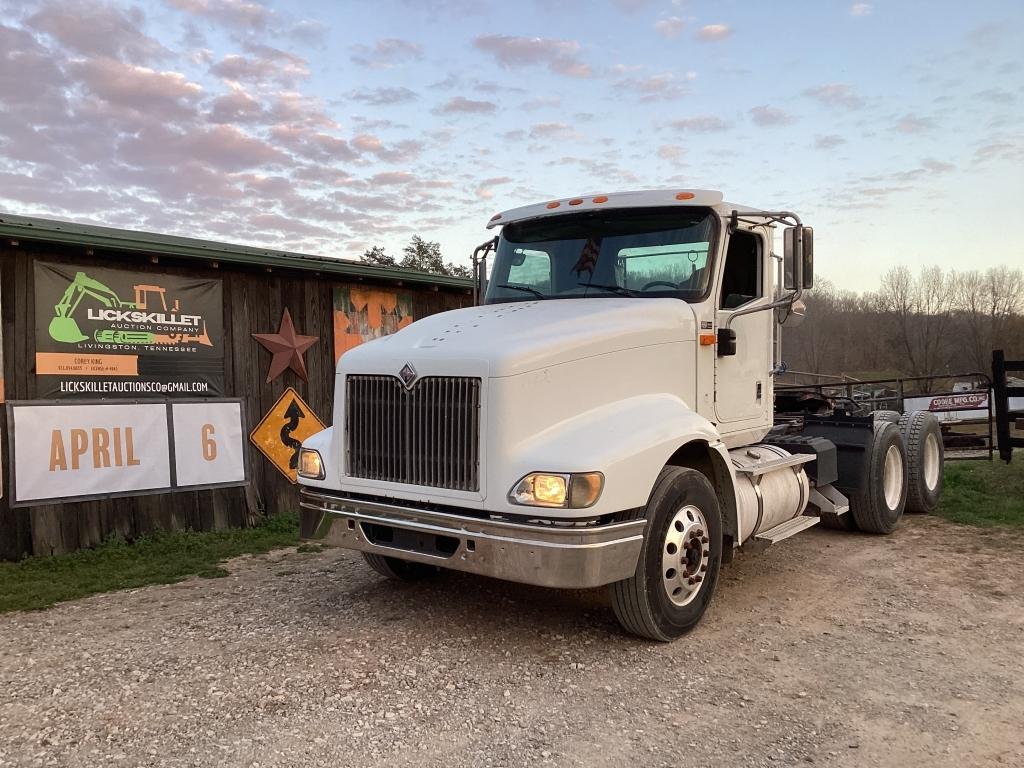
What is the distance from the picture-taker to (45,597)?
562cm

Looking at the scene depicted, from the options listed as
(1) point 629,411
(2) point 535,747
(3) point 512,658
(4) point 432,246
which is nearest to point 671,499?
(1) point 629,411

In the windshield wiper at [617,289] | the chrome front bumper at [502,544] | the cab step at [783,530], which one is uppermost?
the windshield wiper at [617,289]

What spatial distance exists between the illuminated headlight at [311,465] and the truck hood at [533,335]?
Result: 2.05 feet

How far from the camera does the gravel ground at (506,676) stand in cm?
335

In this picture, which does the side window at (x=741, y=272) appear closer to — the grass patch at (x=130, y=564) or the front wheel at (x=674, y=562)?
the front wheel at (x=674, y=562)

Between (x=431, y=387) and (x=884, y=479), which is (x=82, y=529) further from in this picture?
(x=884, y=479)

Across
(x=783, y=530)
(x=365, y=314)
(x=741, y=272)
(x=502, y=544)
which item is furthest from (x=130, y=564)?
(x=741, y=272)

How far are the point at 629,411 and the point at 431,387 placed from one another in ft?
3.96

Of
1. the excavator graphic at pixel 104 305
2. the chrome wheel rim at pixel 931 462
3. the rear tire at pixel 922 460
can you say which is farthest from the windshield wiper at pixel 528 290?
the chrome wheel rim at pixel 931 462

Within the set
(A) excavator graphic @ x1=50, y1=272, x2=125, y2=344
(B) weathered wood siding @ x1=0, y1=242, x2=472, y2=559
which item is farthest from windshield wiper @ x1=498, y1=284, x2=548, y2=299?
(A) excavator graphic @ x1=50, y1=272, x2=125, y2=344

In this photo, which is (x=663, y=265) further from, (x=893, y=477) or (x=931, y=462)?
(x=931, y=462)

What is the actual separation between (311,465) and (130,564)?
2.85 m

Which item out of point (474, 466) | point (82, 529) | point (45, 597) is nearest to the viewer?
point (474, 466)

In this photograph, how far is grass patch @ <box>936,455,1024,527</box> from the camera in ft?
27.3
